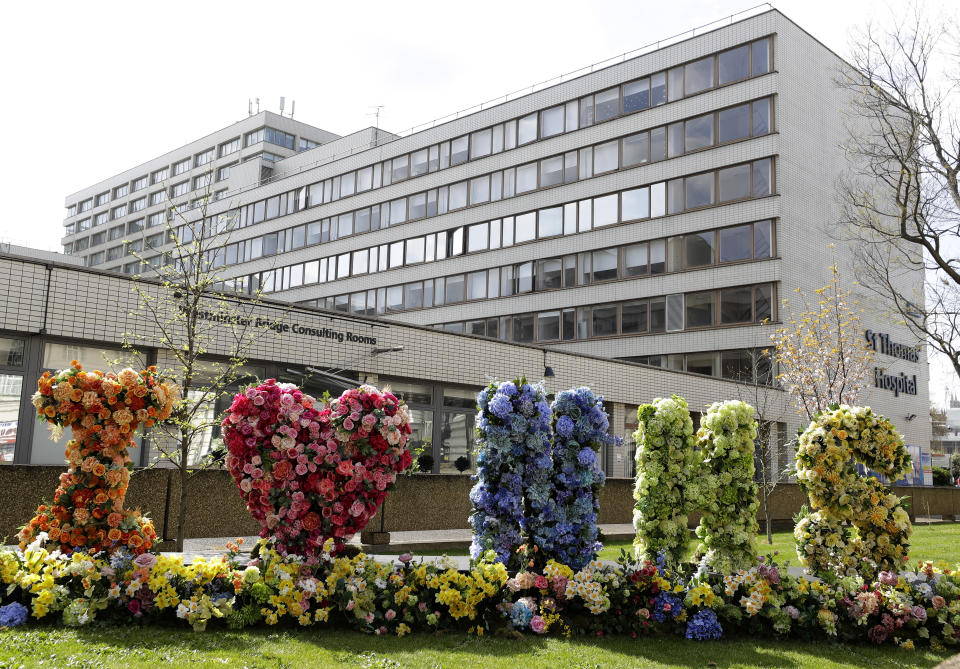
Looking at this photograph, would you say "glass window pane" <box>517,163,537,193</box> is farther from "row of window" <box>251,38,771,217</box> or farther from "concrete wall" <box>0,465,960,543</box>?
"concrete wall" <box>0,465,960,543</box>

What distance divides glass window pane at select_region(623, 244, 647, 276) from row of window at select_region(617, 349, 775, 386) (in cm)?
400

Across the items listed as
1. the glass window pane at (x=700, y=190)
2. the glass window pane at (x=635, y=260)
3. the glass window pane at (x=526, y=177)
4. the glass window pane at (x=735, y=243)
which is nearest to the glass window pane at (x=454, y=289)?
the glass window pane at (x=526, y=177)

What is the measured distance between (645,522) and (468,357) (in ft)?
46.2

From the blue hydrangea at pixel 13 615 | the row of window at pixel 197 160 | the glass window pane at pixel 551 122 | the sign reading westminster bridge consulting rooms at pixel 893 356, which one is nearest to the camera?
the blue hydrangea at pixel 13 615

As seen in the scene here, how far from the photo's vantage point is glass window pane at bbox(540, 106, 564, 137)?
1581 inches

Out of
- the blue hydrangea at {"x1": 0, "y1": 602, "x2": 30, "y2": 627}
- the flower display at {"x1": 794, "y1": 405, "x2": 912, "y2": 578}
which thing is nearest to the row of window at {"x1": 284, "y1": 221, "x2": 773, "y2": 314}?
the blue hydrangea at {"x1": 0, "y1": 602, "x2": 30, "y2": 627}

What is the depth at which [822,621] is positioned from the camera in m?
7.89

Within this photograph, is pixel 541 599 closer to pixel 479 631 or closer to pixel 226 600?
pixel 479 631

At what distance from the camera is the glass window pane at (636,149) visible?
36844 mm

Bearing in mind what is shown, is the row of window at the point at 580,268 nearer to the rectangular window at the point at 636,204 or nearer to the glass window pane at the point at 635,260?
the glass window pane at the point at 635,260

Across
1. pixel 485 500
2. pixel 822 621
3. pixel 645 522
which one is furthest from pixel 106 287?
pixel 822 621

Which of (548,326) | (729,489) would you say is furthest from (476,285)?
(729,489)

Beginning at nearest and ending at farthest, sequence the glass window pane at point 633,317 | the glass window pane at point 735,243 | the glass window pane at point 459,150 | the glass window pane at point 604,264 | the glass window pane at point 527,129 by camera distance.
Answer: the glass window pane at point 735,243, the glass window pane at point 633,317, the glass window pane at point 604,264, the glass window pane at point 527,129, the glass window pane at point 459,150

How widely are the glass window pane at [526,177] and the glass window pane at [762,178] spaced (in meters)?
11.6
